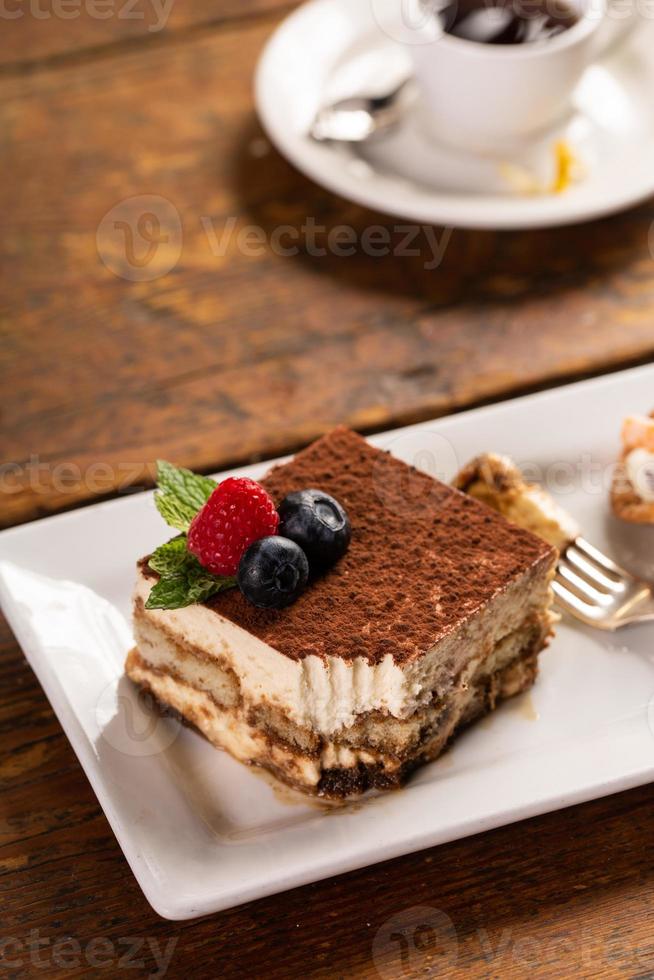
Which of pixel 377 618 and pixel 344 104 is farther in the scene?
pixel 344 104

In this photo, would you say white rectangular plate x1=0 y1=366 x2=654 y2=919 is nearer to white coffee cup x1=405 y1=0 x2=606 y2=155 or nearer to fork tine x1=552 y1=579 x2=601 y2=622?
fork tine x1=552 y1=579 x2=601 y2=622

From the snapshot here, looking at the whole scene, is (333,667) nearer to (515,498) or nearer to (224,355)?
(515,498)

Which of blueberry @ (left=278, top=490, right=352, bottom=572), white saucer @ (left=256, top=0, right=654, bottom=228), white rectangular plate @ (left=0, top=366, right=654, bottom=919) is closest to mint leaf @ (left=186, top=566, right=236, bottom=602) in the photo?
blueberry @ (left=278, top=490, right=352, bottom=572)

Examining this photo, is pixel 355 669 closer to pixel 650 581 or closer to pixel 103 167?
pixel 650 581

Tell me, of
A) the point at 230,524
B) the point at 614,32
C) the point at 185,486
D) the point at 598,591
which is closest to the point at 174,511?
the point at 185,486

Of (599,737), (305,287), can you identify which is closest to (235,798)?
(599,737)

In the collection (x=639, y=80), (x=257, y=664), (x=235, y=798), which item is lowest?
(x=235, y=798)

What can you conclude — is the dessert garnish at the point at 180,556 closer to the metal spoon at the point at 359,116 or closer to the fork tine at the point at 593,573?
the fork tine at the point at 593,573
